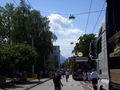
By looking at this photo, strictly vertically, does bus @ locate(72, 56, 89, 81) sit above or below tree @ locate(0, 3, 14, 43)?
below

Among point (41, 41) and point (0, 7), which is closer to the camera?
point (0, 7)

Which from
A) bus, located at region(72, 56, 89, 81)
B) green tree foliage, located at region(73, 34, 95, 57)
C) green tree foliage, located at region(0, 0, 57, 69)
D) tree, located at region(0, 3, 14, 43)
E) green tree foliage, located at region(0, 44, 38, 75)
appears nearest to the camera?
green tree foliage, located at region(0, 44, 38, 75)

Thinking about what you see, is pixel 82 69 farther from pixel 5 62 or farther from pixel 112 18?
pixel 112 18

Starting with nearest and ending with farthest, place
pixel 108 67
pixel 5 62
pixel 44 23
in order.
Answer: pixel 108 67
pixel 5 62
pixel 44 23

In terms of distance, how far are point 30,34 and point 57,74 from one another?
1858 inches

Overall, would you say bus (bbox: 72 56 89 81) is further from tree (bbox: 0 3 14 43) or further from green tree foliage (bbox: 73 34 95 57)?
green tree foliage (bbox: 73 34 95 57)

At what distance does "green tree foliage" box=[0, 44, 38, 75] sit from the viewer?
101 ft

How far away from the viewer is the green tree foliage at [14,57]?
101ft

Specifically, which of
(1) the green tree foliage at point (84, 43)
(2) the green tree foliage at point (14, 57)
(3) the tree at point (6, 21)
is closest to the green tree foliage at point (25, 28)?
(3) the tree at point (6, 21)

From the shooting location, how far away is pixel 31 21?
61812mm

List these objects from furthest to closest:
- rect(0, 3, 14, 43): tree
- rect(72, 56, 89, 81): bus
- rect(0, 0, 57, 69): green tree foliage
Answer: rect(0, 0, 57, 69): green tree foliage → rect(0, 3, 14, 43): tree → rect(72, 56, 89, 81): bus

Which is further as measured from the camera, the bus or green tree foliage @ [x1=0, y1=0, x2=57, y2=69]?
green tree foliage @ [x1=0, y1=0, x2=57, y2=69]

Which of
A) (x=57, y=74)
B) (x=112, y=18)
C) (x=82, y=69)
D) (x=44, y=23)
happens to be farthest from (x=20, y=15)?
(x=112, y=18)

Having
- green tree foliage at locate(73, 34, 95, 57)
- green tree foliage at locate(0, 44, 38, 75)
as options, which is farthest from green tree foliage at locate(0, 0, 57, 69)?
green tree foliage at locate(73, 34, 95, 57)
